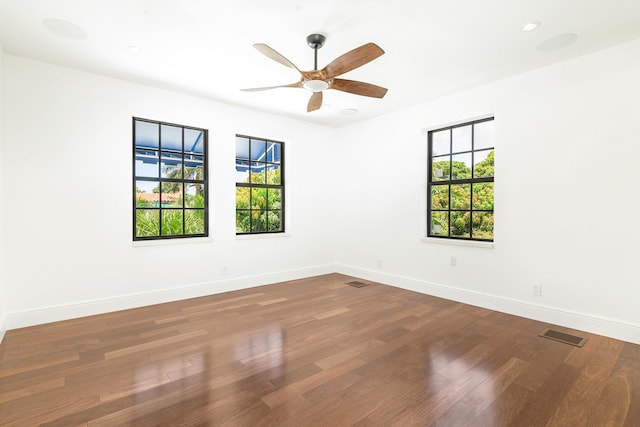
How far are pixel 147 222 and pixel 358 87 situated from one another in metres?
3.12

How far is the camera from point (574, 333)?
3.11 m

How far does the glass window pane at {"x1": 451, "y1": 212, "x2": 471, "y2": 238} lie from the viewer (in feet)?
13.8

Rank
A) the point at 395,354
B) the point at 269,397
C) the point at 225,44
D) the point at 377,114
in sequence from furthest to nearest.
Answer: the point at 377,114 < the point at 225,44 < the point at 395,354 < the point at 269,397

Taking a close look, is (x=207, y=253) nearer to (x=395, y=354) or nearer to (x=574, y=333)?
(x=395, y=354)

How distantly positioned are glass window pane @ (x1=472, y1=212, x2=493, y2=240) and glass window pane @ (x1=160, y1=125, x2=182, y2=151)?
13.2 feet

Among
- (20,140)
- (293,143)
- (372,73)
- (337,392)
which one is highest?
(372,73)

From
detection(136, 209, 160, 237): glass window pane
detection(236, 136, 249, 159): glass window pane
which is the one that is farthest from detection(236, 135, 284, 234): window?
detection(136, 209, 160, 237): glass window pane

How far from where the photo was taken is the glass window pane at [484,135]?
398 cm

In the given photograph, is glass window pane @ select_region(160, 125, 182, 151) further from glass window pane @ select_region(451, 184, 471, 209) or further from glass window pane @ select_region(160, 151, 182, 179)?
glass window pane @ select_region(451, 184, 471, 209)

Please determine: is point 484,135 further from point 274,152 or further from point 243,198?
point 243,198

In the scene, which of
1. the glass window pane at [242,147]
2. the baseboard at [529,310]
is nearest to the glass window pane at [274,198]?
the glass window pane at [242,147]

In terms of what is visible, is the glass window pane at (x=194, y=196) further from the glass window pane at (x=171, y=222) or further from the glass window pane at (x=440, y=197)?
the glass window pane at (x=440, y=197)

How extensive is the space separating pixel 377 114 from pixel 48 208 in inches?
174

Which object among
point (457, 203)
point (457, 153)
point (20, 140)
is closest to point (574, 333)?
point (457, 203)
